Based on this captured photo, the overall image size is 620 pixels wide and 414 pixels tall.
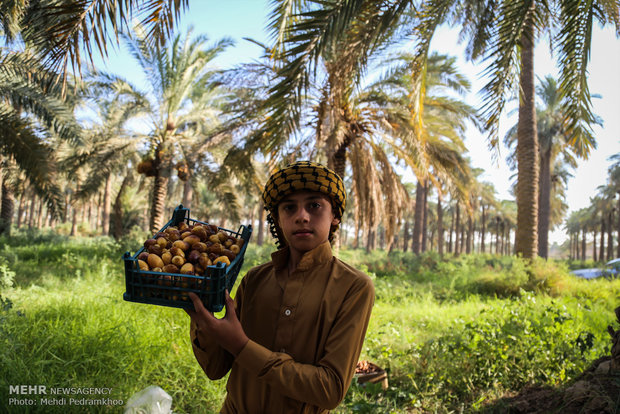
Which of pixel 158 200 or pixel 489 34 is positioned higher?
pixel 489 34

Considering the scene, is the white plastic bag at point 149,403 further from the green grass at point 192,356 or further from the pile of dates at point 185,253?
the pile of dates at point 185,253

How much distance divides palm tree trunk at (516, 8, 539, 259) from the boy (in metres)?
10.2

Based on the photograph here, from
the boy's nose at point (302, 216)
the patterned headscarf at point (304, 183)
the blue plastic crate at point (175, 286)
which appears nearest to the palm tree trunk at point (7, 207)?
the blue plastic crate at point (175, 286)

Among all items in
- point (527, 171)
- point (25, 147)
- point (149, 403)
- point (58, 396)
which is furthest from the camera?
point (527, 171)

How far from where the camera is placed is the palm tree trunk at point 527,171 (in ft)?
33.4

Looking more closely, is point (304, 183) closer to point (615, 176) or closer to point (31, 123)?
point (31, 123)

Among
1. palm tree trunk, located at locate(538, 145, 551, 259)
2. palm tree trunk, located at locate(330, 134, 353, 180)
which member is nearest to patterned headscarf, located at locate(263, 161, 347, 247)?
palm tree trunk, located at locate(330, 134, 353, 180)

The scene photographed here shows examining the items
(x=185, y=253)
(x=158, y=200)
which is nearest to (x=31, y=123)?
(x=158, y=200)

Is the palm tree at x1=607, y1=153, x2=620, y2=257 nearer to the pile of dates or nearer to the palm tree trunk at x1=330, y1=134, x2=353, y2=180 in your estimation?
the palm tree trunk at x1=330, y1=134, x2=353, y2=180

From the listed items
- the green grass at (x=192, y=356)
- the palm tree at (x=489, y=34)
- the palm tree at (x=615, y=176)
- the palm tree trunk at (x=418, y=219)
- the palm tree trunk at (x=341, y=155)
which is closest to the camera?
the green grass at (x=192, y=356)

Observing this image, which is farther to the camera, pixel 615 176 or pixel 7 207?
pixel 615 176

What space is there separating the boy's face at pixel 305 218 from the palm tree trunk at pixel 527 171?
10246 millimetres

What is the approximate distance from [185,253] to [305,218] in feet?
1.52

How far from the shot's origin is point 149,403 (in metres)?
2.64
